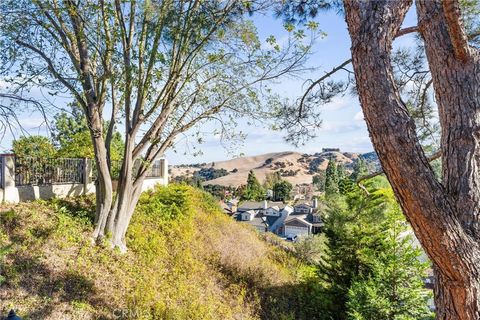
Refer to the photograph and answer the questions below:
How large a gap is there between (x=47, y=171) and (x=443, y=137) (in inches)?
398

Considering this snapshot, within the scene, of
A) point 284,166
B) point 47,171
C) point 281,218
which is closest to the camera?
point 47,171

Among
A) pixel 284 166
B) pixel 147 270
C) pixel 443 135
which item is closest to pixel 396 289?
pixel 147 270

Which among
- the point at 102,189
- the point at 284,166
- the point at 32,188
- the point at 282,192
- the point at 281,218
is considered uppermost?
the point at 32,188

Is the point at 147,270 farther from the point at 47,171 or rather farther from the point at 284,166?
the point at 284,166

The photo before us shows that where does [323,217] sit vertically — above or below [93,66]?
below

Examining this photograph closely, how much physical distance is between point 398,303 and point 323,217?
337 centimetres

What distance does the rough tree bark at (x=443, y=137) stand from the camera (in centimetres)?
205

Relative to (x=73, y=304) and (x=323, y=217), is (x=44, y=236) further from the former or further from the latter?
(x=323, y=217)

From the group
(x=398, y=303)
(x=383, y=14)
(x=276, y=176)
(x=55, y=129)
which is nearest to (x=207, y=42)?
(x=55, y=129)

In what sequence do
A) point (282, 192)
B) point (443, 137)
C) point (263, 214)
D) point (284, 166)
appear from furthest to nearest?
point (284, 166)
point (282, 192)
point (263, 214)
point (443, 137)

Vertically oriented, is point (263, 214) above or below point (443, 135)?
below

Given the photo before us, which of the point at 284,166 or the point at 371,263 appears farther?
the point at 284,166

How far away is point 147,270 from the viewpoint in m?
7.61

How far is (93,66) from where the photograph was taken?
25.2 ft
